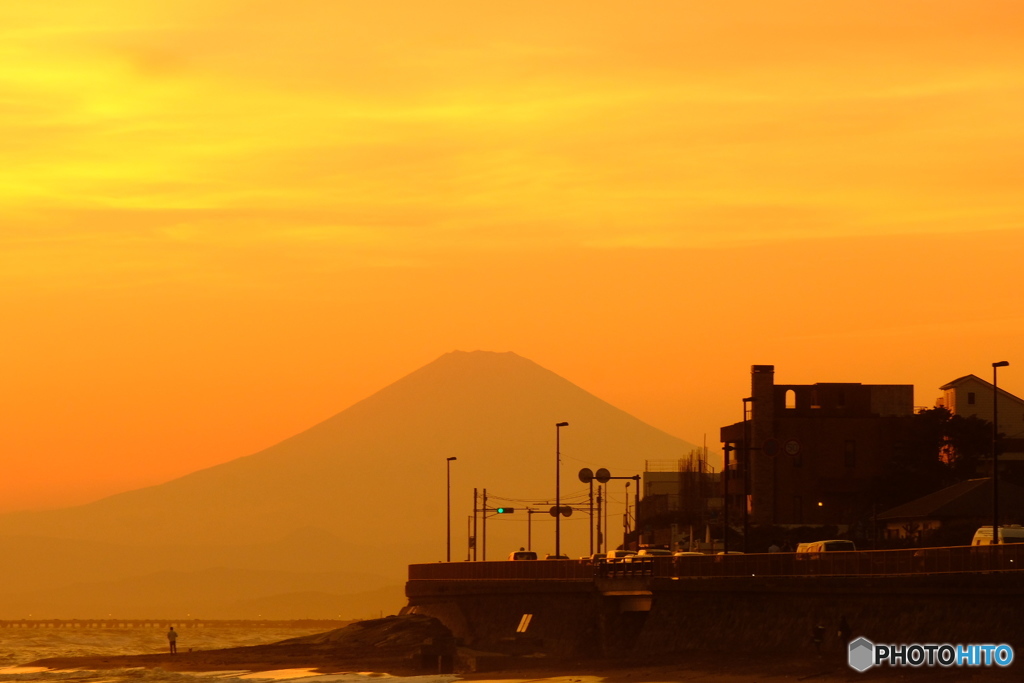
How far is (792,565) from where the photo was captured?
59062 mm

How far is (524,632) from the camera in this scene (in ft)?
255

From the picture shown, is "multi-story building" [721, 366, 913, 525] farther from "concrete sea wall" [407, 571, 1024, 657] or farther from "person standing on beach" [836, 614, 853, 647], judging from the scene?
"person standing on beach" [836, 614, 853, 647]

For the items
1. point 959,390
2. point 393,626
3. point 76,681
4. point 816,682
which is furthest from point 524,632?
point 959,390

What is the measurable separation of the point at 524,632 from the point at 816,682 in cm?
3325

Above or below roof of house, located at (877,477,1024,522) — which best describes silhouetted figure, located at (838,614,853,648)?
below

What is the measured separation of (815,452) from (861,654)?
64984 millimetres

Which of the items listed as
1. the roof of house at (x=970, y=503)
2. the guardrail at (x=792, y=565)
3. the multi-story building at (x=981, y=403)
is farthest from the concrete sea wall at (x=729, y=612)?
the multi-story building at (x=981, y=403)

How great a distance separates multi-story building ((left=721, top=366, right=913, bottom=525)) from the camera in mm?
112000

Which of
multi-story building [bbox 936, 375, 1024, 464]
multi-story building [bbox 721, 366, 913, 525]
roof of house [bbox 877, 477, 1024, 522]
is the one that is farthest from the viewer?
multi-story building [bbox 936, 375, 1024, 464]

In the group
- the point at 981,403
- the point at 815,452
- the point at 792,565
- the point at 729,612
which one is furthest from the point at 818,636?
the point at 981,403

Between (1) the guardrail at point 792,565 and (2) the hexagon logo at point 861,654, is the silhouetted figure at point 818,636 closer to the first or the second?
(2) the hexagon logo at point 861,654

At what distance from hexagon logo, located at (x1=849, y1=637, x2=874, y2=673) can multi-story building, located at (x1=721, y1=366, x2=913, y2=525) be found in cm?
5942

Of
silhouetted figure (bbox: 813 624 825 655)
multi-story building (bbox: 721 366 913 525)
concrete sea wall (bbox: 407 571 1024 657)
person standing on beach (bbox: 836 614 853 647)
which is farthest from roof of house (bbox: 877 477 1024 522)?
person standing on beach (bbox: 836 614 853 647)

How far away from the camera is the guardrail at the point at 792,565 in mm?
49250
